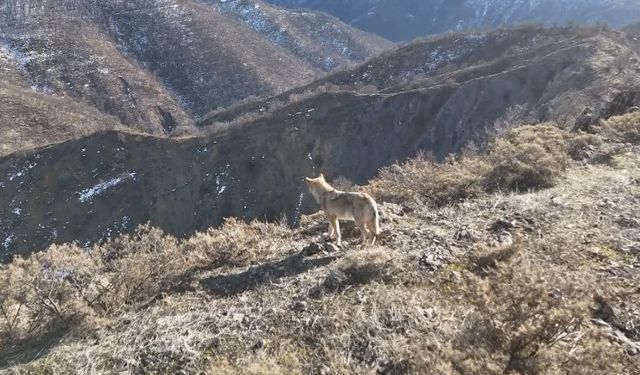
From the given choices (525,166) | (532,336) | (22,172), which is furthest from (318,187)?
(22,172)

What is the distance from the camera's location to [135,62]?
11012 cm

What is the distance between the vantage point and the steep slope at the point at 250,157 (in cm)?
4947

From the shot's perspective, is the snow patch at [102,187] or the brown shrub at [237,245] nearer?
the brown shrub at [237,245]

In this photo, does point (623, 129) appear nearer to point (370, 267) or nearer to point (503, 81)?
point (370, 267)

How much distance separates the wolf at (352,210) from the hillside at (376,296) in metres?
0.26

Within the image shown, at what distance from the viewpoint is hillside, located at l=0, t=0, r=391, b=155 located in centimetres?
9256

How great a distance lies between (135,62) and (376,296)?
116 meters

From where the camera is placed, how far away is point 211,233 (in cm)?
781

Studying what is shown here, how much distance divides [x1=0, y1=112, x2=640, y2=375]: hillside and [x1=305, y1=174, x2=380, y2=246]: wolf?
0.86 ft

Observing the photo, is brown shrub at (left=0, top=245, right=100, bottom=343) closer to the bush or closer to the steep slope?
the bush

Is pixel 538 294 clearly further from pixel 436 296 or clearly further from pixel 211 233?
pixel 211 233

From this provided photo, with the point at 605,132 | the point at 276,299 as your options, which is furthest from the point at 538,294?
the point at 605,132

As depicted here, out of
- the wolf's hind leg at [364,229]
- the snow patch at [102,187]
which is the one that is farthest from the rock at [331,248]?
the snow patch at [102,187]

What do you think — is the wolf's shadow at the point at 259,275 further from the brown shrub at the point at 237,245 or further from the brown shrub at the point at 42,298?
the brown shrub at the point at 42,298
